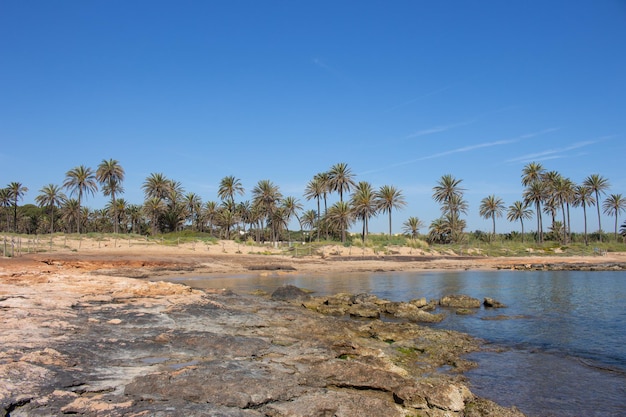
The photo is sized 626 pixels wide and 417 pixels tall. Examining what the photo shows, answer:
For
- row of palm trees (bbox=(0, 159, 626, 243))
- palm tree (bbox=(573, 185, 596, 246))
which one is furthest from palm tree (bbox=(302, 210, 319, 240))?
palm tree (bbox=(573, 185, 596, 246))

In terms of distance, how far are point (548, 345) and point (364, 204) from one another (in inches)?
2225

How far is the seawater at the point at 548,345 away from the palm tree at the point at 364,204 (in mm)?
42829

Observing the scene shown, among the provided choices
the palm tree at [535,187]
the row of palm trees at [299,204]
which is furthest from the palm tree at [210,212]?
the palm tree at [535,187]

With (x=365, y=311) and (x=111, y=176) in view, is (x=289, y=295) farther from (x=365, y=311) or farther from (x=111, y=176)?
(x=111, y=176)

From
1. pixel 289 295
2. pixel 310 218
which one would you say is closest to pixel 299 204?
pixel 310 218

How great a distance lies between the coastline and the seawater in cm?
98

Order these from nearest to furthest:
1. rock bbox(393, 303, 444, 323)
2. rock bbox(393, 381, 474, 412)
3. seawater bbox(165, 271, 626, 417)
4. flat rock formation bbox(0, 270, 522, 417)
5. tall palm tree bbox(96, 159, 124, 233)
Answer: flat rock formation bbox(0, 270, 522, 417) < rock bbox(393, 381, 474, 412) < seawater bbox(165, 271, 626, 417) < rock bbox(393, 303, 444, 323) < tall palm tree bbox(96, 159, 124, 233)

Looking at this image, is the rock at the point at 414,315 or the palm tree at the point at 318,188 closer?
the rock at the point at 414,315

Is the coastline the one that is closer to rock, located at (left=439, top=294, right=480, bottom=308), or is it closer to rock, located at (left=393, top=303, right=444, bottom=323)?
rock, located at (left=393, top=303, right=444, bottom=323)

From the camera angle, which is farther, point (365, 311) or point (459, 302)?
point (459, 302)

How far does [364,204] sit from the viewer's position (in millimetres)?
68375

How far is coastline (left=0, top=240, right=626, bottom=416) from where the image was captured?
19.0ft

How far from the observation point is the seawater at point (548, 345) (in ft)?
26.0

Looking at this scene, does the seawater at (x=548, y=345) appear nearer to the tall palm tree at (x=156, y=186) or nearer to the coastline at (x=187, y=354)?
the coastline at (x=187, y=354)
